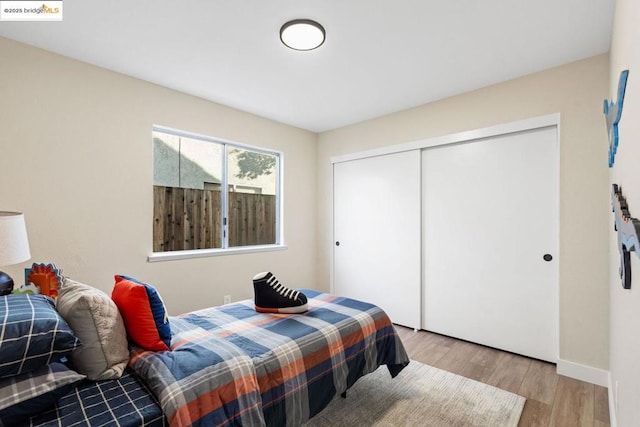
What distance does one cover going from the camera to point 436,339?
3137 mm

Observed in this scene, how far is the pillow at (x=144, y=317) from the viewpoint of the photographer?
57.7 inches

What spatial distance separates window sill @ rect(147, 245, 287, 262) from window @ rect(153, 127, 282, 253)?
8 cm

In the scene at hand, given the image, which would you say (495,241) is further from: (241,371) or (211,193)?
(211,193)

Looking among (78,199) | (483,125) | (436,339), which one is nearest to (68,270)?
(78,199)

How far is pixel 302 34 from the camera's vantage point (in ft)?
6.67

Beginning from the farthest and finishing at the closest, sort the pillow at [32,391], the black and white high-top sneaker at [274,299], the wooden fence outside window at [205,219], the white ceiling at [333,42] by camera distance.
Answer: the wooden fence outside window at [205,219] → the black and white high-top sneaker at [274,299] → the white ceiling at [333,42] → the pillow at [32,391]

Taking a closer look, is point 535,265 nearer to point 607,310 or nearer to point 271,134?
point 607,310

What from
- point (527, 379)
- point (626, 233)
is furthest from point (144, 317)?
point (527, 379)

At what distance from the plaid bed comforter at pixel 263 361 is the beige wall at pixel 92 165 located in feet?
3.40

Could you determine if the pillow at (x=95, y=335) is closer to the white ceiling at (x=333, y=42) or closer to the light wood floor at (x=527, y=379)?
the white ceiling at (x=333, y=42)

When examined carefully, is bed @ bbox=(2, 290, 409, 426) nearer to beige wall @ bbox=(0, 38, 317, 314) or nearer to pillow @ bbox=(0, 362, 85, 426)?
pillow @ bbox=(0, 362, 85, 426)

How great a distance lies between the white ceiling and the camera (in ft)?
6.00

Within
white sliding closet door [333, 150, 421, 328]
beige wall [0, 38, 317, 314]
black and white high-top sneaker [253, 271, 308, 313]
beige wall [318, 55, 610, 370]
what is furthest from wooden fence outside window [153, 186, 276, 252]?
beige wall [318, 55, 610, 370]

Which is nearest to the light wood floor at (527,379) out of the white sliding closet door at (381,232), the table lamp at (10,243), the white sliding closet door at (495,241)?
the white sliding closet door at (495,241)
